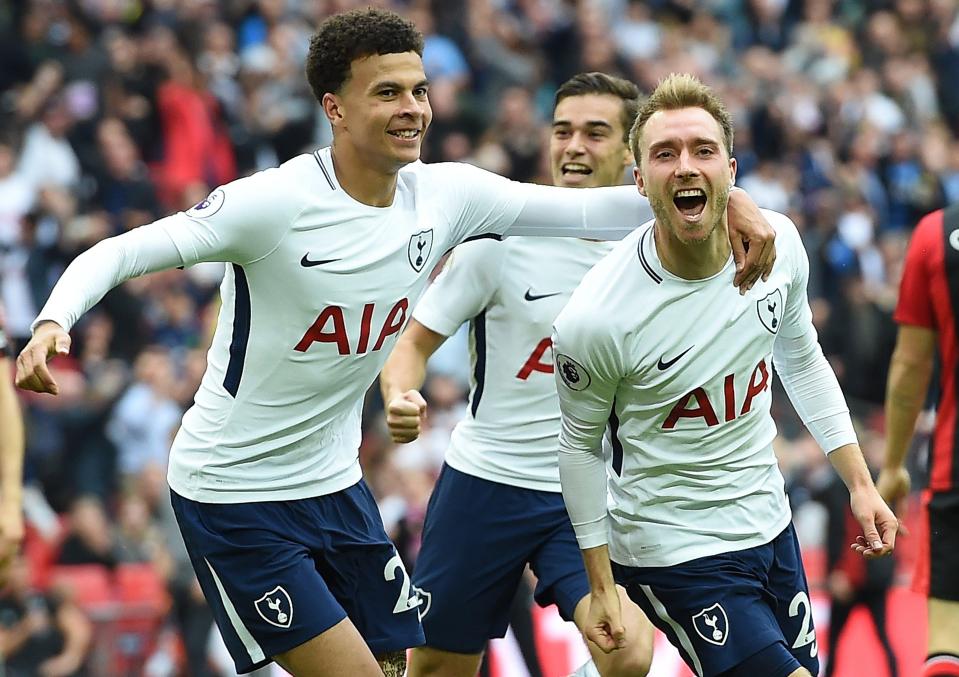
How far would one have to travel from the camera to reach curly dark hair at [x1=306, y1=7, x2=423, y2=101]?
544cm

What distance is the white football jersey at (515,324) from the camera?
20.9ft

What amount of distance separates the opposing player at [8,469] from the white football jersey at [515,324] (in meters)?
1.59

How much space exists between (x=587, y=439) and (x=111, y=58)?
8.77m

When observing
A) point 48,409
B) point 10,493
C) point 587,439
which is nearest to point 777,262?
point 587,439

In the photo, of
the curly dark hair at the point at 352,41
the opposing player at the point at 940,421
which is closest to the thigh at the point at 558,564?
the opposing player at the point at 940,421

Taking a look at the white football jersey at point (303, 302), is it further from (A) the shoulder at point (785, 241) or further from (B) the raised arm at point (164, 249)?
(A) the shoulder at point (785, 241)

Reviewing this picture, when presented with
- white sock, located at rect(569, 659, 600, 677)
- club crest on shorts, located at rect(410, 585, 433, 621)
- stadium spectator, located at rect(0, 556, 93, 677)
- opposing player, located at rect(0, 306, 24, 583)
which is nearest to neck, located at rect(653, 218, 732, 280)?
white sock, located at rect(569, 659, 600, 677)

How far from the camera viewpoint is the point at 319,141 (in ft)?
45.5

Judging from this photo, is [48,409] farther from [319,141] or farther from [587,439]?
[587,439]

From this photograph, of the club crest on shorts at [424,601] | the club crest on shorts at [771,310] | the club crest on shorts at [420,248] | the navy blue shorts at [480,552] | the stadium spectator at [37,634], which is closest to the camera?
the club crest on shorts at [771,310]

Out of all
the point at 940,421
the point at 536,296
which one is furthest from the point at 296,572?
the point at 940,421

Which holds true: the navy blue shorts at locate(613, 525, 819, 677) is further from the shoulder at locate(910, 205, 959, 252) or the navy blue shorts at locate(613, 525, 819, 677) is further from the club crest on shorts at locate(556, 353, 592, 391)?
the shoulder at locate(910, 205, 959, 252)

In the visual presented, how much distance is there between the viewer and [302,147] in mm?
13742

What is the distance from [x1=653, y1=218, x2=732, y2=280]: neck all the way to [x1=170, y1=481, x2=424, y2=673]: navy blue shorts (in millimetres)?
1359
